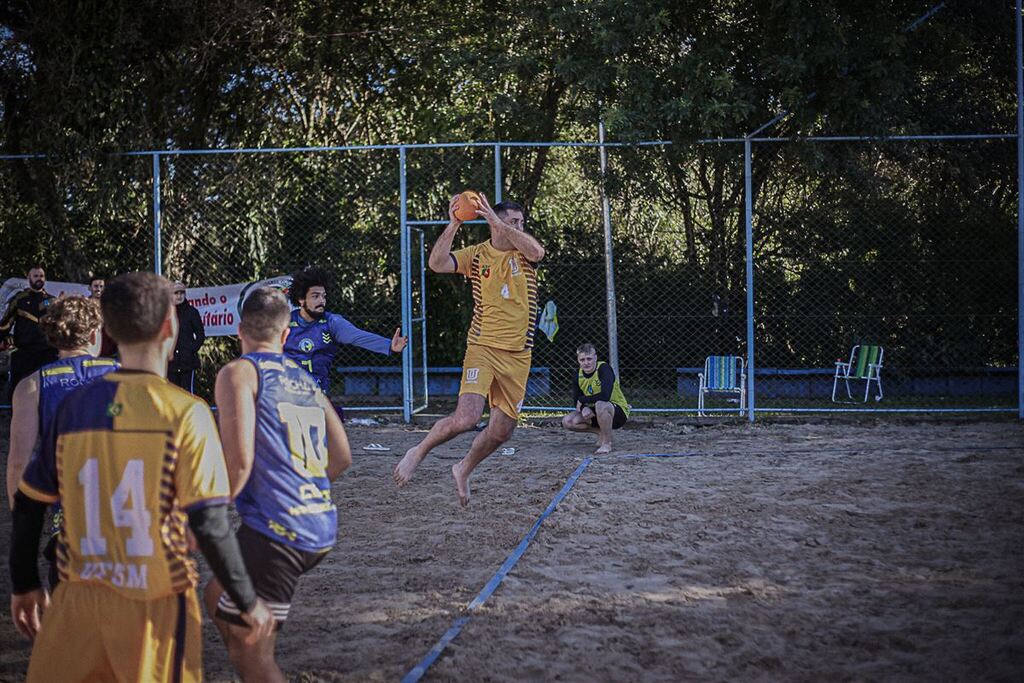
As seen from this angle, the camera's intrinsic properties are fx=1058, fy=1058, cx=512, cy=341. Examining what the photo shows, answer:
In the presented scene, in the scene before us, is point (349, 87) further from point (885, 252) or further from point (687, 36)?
point (885, 252)

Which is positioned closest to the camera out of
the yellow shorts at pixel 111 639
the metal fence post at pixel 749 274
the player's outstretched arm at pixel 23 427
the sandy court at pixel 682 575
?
the yellow shorts at pixel 111 639

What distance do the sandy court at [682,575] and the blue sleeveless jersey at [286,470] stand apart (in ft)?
3.52

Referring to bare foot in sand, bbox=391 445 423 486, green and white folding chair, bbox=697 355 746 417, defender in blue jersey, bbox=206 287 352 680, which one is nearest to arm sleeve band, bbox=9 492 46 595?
defender in blue jersey, bbox=206 287 352 680

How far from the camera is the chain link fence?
42.8 feet

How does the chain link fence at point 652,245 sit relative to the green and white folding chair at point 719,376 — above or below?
above

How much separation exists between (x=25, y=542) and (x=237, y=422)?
0.66m

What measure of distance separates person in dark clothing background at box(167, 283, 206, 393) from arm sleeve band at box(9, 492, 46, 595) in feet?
25.3

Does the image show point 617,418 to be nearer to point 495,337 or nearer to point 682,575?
point 495,337

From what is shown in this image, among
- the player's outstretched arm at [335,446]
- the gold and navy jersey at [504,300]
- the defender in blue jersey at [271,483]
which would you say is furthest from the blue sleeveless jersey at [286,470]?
the gold and navy jersey at [504,300]

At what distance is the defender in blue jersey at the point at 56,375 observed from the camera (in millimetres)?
3920

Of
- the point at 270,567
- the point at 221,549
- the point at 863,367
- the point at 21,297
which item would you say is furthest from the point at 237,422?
the point at 863,367

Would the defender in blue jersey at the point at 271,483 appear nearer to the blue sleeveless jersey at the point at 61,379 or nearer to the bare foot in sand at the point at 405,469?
the blue sleeveless jersey at the point at 61,379

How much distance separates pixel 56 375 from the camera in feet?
13.2

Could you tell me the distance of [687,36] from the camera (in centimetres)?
1252
